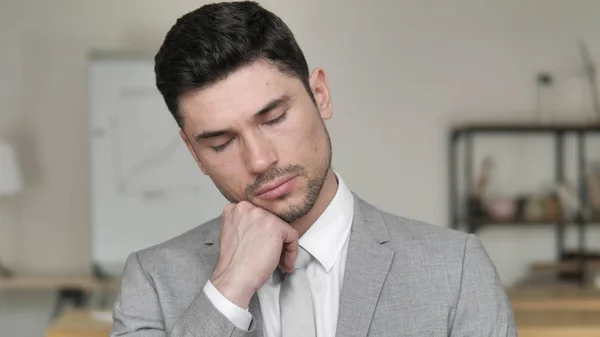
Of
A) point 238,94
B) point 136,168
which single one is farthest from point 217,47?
point 136,168

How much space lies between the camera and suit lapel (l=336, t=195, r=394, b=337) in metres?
1.41

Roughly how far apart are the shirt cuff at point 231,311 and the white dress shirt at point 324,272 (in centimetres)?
13

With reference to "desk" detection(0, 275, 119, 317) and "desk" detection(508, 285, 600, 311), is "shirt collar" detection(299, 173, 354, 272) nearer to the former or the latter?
"desk" detection(508, 285, 600, 311)

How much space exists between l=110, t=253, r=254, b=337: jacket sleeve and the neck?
227mm

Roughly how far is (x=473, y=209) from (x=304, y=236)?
12.6 ft

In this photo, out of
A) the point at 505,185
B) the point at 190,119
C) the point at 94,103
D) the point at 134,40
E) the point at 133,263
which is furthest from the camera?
the point at 505,185

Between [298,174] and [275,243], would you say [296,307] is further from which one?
[298,174]

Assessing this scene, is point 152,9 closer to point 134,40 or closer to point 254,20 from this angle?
point 134,40

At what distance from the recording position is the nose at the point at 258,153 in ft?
4.34

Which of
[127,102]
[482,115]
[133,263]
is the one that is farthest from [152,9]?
[133,263]

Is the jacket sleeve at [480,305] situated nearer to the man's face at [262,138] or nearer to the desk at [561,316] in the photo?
the man's face at [262,138]

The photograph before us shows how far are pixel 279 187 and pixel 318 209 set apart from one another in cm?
18

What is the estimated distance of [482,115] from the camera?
534 cm

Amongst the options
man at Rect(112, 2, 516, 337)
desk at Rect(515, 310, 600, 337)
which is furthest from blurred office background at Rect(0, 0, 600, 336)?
man at Rect(112, 2, 516, 337)
